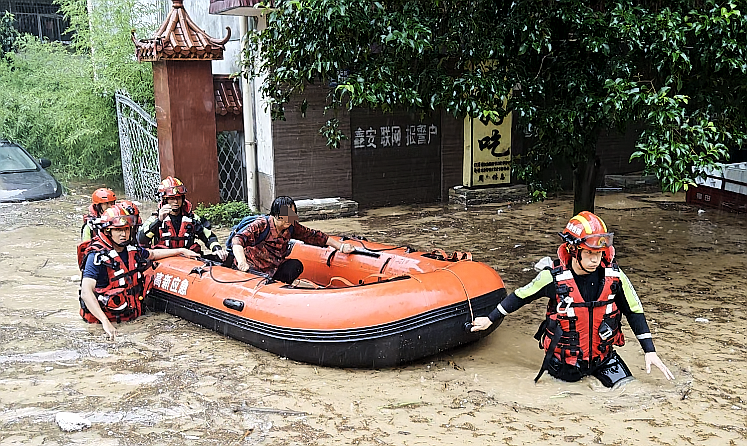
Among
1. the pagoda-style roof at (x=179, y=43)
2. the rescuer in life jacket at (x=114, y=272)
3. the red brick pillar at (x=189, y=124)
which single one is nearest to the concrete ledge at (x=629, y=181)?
the red brick pillar at (x=189, y=124)

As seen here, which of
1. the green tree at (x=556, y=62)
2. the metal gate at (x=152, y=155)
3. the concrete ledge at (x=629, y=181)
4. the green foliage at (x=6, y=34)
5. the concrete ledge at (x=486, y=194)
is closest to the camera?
the green tree at (x=556, y=62)

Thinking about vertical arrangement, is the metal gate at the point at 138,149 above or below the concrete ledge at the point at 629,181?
above

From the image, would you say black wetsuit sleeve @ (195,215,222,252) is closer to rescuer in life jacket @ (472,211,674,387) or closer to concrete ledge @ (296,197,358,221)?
rescuer in life jacket @ (472,211,674,387)

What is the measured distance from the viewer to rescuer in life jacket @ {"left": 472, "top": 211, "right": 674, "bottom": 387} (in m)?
4.59

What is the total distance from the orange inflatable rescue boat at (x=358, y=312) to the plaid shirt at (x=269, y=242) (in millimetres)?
330

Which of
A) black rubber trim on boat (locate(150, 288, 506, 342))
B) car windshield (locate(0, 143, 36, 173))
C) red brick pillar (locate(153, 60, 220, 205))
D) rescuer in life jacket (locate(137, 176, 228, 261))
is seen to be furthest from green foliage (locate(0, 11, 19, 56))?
black rubber trim on boat (locate(150, 288, 506, 342))

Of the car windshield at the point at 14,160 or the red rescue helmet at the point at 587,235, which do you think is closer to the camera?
the red rescue helmet at the point at 587,235

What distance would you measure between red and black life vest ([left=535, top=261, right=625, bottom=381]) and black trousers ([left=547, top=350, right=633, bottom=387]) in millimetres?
36

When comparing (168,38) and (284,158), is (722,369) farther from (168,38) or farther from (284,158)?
(168,38)

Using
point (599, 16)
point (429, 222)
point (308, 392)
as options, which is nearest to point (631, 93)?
point (599, 16)

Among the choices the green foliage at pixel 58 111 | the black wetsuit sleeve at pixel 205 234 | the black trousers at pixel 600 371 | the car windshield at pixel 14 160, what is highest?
the green foliage at pixel 58 111

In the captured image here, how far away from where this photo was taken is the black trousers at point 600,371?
4.91 m

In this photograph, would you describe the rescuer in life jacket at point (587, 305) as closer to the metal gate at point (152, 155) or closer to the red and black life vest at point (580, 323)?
the red and black life vest at point (580, 323)

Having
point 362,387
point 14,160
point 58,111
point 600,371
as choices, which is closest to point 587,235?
point 600,371
